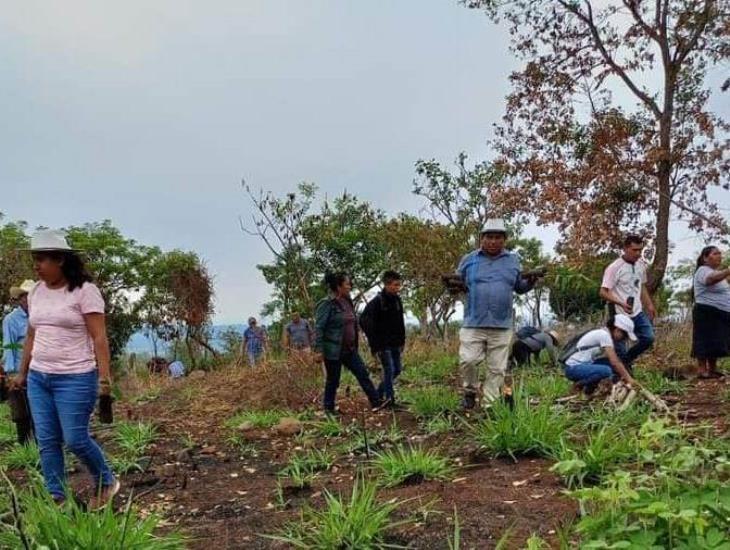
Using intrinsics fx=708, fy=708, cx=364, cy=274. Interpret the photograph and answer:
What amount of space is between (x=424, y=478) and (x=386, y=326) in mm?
3563

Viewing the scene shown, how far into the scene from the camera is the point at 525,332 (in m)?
10.0

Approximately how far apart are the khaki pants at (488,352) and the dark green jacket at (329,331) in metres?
1.37

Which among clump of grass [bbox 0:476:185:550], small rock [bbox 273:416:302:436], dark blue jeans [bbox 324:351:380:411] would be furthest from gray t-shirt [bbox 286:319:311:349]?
clump of grass [bbox 0:476:185:550]

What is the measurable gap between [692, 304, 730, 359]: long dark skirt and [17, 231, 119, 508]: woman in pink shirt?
598 centimetres

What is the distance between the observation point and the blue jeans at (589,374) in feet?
19.7

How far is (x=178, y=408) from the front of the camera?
8.62 metres

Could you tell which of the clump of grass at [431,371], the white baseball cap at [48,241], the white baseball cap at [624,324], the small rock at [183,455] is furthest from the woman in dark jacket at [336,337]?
the white baseball cap at [48,241]

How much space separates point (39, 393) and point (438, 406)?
3.41 m

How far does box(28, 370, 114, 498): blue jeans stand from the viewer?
376 cm

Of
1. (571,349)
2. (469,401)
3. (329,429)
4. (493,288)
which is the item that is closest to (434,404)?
(469,401)

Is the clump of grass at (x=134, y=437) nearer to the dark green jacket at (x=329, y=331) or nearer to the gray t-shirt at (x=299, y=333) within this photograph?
the dark green jacket at (x=329, y=331)

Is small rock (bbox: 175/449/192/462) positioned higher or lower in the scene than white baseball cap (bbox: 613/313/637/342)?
lower

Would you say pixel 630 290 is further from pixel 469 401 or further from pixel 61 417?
pixel 61 417

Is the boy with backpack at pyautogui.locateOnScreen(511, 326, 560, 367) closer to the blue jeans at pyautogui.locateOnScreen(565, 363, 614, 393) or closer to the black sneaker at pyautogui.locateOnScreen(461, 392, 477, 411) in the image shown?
the blue jeans at pyautogui.locateOnScreen(565, 363, 614, 393)
